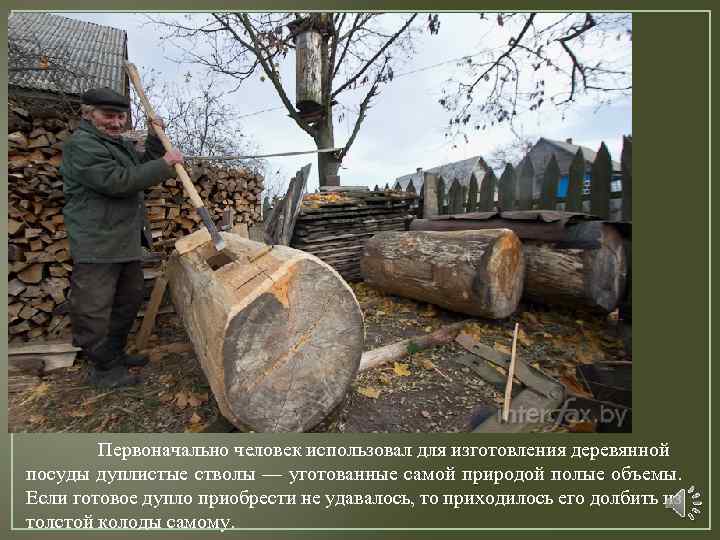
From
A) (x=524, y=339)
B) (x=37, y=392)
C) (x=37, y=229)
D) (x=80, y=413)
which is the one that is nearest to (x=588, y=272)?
(x=524, y=339)

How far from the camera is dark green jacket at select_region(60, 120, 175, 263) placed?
80.8 inches

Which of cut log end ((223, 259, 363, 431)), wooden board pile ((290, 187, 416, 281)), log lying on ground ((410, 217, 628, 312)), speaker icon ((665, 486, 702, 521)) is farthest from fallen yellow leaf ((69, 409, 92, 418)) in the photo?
log lying on ground ((410, 217, 628, 312))

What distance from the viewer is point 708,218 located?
1.44 meters

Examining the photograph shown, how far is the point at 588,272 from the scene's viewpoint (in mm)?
2785

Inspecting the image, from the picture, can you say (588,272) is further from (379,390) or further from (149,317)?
(149,317)

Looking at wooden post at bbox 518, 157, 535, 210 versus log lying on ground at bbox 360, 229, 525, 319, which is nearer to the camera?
log lying on ground at bbox 360, 229, 525, 319

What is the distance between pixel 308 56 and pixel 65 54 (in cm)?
286

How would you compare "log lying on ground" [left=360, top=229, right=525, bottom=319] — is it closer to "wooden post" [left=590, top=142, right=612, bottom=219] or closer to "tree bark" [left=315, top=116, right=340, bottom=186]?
"wooden post" [left=590, top=142, right=612, bottom=219]

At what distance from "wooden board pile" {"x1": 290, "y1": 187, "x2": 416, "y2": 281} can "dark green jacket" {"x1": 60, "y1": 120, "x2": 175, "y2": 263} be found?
262 cm

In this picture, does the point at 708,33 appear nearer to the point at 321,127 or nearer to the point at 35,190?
the point at 35,190

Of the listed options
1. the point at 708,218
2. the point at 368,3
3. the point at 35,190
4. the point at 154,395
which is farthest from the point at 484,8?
the point at 35,190

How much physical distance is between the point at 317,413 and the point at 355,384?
67 centimetres

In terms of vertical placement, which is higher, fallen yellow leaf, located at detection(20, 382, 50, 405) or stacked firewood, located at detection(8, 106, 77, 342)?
stacked firewood, located at detection(8, 106, 77, 342)

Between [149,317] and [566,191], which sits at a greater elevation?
[566,191]
